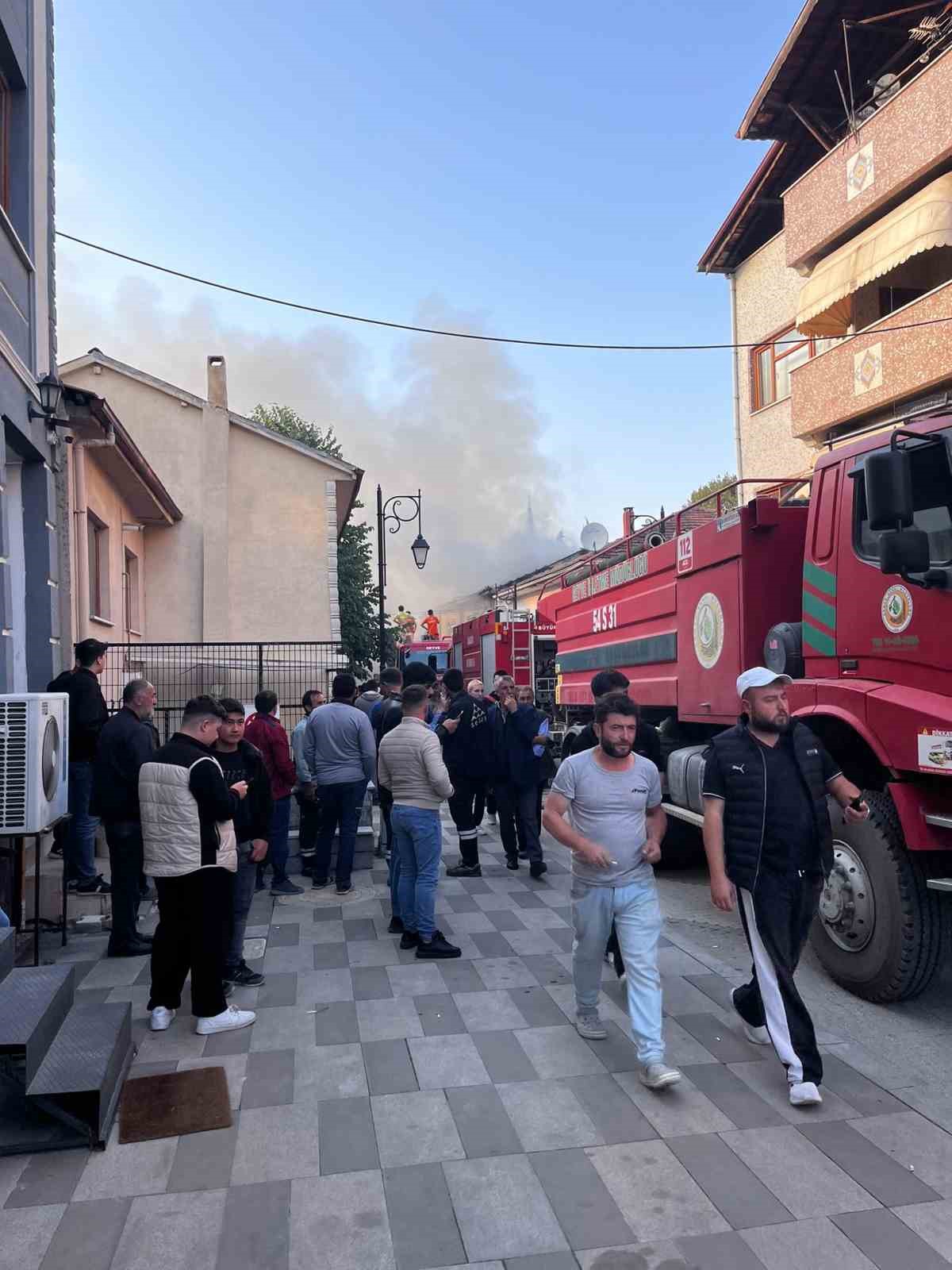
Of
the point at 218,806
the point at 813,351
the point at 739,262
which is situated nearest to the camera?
the point at 218,806

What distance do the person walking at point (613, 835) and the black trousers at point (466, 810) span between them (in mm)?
3536

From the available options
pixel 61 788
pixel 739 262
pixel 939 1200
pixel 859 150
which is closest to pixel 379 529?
pixel 739 262

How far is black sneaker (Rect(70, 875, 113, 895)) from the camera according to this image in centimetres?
672

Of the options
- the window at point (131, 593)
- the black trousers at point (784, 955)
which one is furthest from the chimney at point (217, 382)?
the black trousers at point (784, 955)

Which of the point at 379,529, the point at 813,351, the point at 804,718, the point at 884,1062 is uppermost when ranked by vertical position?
the point at 813,351

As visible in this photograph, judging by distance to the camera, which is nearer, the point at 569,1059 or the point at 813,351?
the point at 569,1059

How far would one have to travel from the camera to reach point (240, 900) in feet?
18.2

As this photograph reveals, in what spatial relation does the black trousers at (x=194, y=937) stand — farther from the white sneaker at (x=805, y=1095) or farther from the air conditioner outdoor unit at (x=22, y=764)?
the white sneaker at (x=805, y=1095)

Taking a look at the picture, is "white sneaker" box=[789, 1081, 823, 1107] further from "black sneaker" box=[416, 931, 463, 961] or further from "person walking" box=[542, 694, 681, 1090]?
"black sneaker" box=[416, 931, 463, 961]

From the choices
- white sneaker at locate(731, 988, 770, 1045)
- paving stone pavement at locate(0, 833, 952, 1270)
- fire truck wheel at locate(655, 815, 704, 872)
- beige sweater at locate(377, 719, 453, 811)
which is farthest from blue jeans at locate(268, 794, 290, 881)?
white sneaker at locate(731, 988, 770, 1045)

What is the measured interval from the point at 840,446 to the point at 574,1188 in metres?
4.37

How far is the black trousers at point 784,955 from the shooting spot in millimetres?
3848

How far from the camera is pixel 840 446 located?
5.73 meters

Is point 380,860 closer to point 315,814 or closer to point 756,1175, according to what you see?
point 315,814
